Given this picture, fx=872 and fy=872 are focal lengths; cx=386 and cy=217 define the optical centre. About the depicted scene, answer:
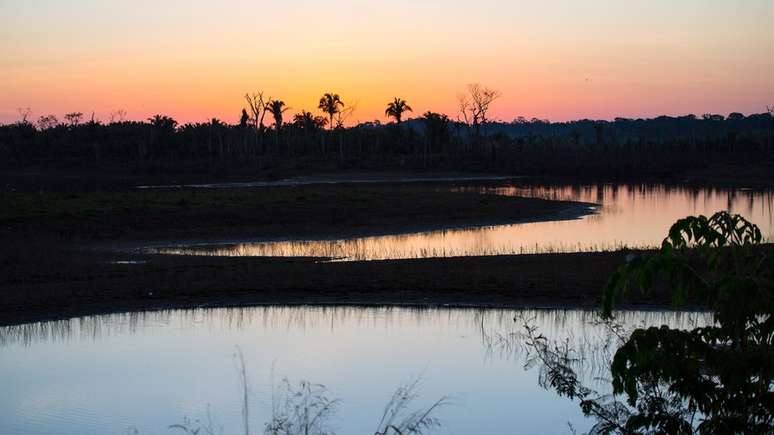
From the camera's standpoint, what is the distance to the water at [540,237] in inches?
1110

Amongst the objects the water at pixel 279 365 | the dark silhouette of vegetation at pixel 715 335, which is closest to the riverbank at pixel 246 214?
the water at pixel 279 365

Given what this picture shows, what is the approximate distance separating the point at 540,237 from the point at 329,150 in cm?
7080

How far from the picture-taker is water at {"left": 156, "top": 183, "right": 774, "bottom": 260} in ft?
92.5

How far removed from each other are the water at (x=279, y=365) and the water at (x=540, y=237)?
Answer: 356 inches

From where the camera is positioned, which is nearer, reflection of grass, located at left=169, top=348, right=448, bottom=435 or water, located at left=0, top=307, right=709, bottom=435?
reflection of grass, located at left=169, top=348, right=448, bottom=435

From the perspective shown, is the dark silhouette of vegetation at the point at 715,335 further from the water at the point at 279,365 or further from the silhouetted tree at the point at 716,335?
the water at the point at 279,365

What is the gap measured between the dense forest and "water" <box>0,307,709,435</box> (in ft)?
217

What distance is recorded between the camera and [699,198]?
174 feet

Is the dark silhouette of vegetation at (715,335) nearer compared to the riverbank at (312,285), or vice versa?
the dark silhouette of vegetation at (715,335)

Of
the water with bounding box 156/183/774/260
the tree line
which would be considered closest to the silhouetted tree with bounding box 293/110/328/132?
the tree line

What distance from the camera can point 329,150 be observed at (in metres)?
102

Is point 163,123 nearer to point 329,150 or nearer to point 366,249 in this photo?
point 329,150

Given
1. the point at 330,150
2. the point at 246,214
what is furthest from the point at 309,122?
the point at 246,214

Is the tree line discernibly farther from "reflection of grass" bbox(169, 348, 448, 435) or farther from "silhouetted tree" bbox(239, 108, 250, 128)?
"reflection of grass" bbox(169, 348, 448, 435)
